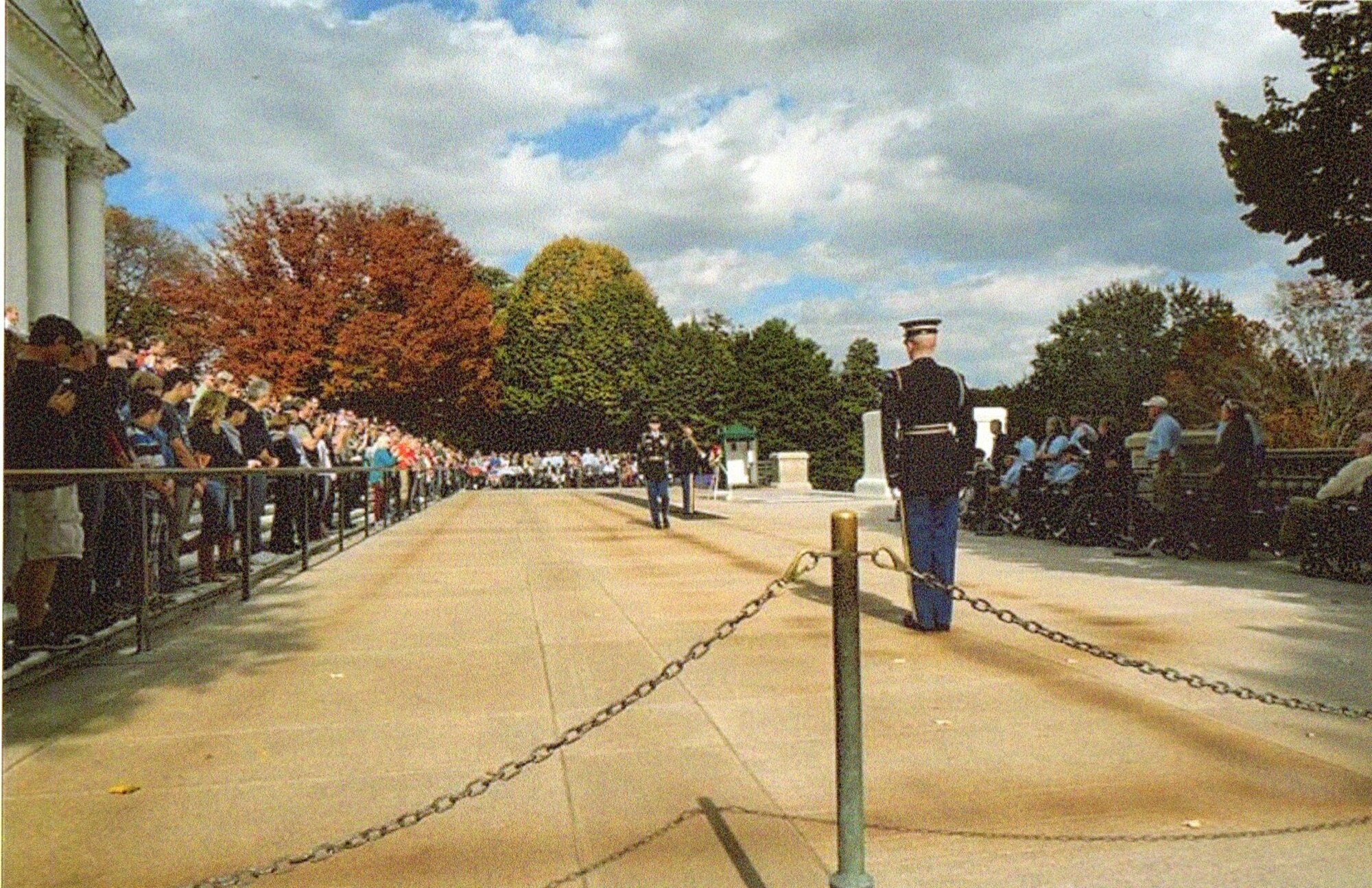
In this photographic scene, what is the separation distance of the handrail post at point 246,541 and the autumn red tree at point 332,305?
40.2 m

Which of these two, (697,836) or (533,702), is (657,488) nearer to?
(533,702)

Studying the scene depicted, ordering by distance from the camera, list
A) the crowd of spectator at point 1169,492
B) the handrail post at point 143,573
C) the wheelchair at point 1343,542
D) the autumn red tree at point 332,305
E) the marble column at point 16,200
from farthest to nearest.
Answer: the autumn red tree at point 332,305
the marble column at point 16,200
the crowd of spectator at point 1169,492
the wheelchair at point 1343,542
the handrail post at point 143,573

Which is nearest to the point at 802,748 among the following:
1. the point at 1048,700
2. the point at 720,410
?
the point at 1048,700

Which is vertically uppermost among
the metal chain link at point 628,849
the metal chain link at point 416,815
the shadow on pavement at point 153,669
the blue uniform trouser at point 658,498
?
the blue uniform trouser at point 658,498

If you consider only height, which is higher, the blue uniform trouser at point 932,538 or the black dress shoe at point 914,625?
the blue uniform trouser at point 932,538

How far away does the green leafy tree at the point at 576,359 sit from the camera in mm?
67750

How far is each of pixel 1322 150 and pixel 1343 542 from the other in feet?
17.3

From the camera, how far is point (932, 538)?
785 centimetres

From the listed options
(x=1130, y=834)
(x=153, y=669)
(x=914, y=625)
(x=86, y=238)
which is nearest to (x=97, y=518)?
(x=153, y=669)

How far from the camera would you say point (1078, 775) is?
4.45 m

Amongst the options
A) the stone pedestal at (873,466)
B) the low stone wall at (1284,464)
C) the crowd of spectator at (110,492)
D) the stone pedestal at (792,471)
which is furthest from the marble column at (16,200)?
the low stone wall at (1284,464)

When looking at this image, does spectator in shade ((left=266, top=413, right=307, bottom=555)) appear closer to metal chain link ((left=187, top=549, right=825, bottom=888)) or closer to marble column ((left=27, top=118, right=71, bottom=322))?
metal chain link ((left=187, top=549, right=825, bottom=888))

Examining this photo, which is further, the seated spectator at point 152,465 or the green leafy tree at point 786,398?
the green leafy tree at point 786,398

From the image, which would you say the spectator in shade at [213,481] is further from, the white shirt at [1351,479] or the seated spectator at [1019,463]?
the seated spectator at [1019,463]
